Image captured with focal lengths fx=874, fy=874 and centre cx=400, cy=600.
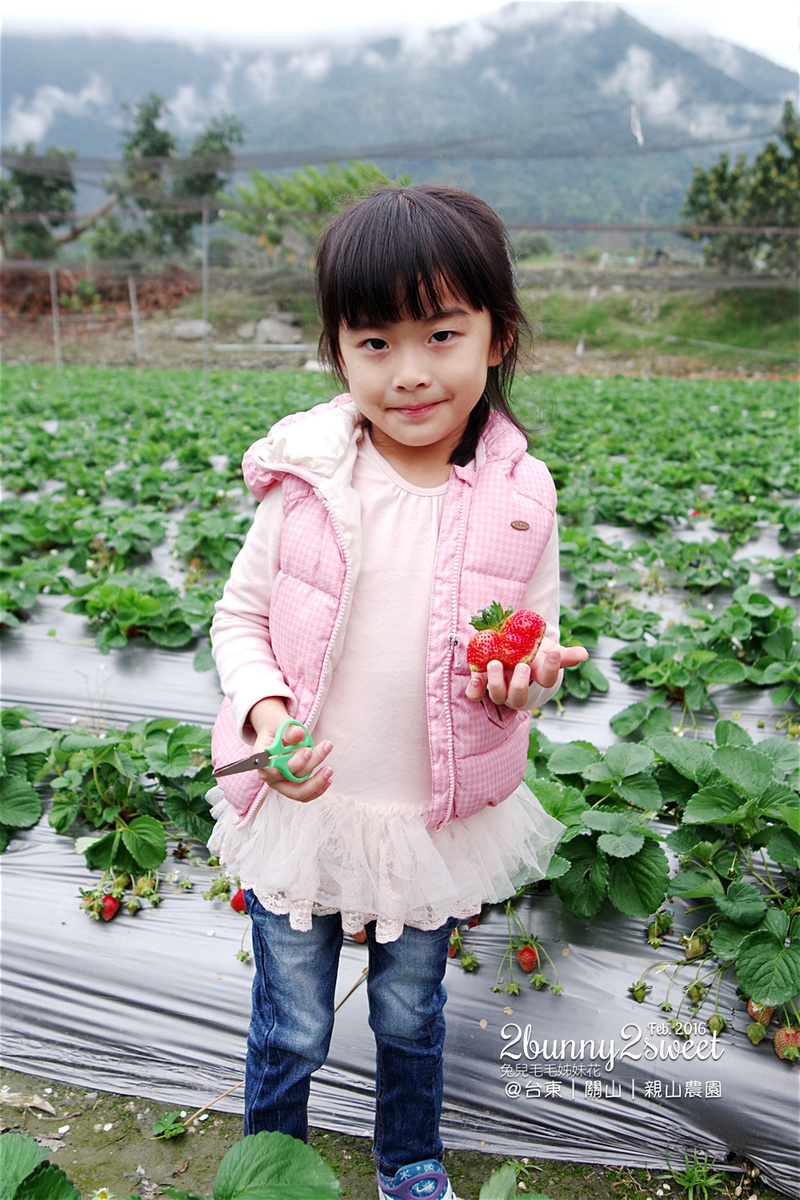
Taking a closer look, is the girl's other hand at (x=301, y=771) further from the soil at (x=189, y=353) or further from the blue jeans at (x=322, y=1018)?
the soil at (x=189, y=353)

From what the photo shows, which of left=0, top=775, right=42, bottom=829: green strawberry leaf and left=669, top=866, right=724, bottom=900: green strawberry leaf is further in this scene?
left=0, top=775, right=42, bottom=829: green strawberry leaf

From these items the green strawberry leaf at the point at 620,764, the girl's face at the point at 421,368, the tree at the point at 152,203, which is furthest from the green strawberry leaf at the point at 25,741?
the tree at the point at 152,203

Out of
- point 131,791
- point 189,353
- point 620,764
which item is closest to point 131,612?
point 131,791

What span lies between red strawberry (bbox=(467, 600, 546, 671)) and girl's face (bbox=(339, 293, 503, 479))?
0.28m

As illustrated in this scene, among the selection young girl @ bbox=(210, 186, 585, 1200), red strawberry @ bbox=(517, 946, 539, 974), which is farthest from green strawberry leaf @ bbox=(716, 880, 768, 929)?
young girl @ bbox=(210, 186, 585, 1200)

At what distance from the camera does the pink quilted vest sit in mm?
1170

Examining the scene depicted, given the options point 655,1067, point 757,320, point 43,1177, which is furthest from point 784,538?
point 757,320

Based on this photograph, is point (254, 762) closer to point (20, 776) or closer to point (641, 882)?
point (641, 882)

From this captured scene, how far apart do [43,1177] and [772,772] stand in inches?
56.4

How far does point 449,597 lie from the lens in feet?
3.87

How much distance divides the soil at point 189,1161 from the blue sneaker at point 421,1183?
88 mm

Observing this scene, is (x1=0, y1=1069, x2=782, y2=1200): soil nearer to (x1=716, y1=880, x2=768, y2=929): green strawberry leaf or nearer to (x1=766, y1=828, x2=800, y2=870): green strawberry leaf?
(x1=716, y1=880, x2=768, y2=929): green strawberry leaf

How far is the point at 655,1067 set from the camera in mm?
1571

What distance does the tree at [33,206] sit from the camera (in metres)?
28.9
